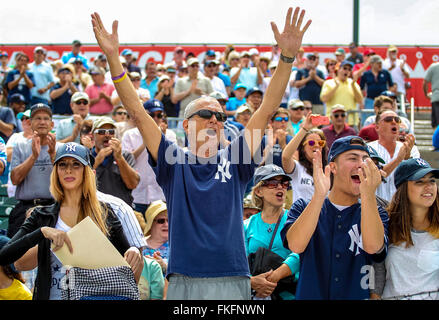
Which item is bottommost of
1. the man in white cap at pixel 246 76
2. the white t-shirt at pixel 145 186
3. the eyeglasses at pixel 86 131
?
the white t-shirt at pixel 145 186

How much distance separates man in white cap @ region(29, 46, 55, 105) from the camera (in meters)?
13.0

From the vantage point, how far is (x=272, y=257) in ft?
16.1

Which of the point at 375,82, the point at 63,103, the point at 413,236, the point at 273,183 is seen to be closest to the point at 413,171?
the point at 413,236

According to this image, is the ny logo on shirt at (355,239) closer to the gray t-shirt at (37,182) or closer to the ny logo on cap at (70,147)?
the ny logo on cap at (70,147)

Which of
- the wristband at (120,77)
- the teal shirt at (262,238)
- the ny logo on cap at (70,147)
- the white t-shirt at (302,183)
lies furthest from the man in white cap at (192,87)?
the wristband at (120,77)

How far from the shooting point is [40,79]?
13047mm

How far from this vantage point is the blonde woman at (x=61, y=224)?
386 cm

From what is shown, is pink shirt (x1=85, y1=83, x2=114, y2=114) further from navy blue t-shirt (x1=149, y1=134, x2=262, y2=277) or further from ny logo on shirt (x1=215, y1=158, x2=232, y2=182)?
ny logo on shirt (x1=215, y1=158, x2=232, y2=182)

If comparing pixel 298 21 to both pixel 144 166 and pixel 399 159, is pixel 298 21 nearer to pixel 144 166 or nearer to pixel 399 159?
pixel 399 159

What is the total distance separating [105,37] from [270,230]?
→ 2.32 m

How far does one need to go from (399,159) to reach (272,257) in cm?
209

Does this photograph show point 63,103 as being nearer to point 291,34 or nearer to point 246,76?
point 246,76

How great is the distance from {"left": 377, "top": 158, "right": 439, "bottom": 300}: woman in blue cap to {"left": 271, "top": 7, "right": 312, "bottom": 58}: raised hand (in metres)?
1.31

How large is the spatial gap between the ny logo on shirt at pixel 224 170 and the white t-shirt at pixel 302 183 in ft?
9.90
